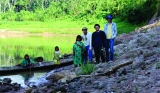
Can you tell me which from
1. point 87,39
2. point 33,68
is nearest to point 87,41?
point 87,39

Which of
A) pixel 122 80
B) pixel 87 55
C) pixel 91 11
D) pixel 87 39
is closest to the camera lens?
pixel 122 80

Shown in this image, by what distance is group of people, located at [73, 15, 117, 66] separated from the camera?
12.5m

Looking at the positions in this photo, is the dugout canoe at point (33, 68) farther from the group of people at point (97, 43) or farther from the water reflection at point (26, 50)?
the water reflection at point (26, 50)

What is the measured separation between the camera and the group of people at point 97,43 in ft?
41.0

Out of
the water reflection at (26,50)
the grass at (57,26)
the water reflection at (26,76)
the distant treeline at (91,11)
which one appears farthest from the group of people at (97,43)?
the grass at (57,26)

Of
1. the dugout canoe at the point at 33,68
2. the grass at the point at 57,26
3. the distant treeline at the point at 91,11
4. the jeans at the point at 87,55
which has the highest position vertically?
the distant treeline at the point at 91,11

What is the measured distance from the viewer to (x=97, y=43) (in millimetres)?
12508

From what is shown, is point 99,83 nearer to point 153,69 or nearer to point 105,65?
point 153,69

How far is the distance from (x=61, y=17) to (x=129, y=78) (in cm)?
6703

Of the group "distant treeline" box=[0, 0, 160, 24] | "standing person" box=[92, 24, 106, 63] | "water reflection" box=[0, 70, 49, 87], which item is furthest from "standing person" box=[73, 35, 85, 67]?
"distant treeline" box=[0, 0, 160, 24]

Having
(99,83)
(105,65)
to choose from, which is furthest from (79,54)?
(99,83)

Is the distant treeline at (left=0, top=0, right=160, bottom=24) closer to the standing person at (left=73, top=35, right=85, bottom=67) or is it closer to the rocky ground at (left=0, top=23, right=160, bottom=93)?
the standing person at (left=73, top=35, right=85, bottom=67)

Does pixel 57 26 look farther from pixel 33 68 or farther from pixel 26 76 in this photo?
pixel 26 76

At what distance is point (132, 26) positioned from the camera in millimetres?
46500
